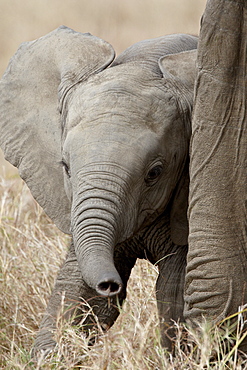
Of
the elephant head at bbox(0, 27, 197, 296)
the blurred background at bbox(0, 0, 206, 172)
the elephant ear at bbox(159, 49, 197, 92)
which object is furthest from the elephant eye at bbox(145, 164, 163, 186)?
the blurred background at bbox(0, 0, 206, 172)

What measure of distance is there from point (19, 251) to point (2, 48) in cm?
482

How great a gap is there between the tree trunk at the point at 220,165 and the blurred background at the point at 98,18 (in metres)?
5.68

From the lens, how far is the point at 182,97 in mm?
3346

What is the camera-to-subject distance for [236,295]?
284 centimetres

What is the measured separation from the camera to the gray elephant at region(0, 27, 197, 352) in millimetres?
3031

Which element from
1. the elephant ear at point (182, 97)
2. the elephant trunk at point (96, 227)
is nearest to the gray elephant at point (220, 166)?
the elephant trunk at point (96, 227)

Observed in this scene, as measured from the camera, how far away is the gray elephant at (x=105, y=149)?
3031 millimetres

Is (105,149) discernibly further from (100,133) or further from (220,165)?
(220,165)

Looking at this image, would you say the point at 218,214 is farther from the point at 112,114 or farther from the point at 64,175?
the point at 64,175

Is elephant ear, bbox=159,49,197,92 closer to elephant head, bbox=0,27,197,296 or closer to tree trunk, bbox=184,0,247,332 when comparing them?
elephant head, bbox=0,27,197,296

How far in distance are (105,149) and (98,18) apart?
21.3ft

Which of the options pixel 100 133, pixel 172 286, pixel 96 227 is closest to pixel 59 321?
pixel 172 286

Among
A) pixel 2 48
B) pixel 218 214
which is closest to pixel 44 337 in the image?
pixel 218 214

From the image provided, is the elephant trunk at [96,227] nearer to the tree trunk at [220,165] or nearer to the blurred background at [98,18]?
the tree trunk at [220,165]
